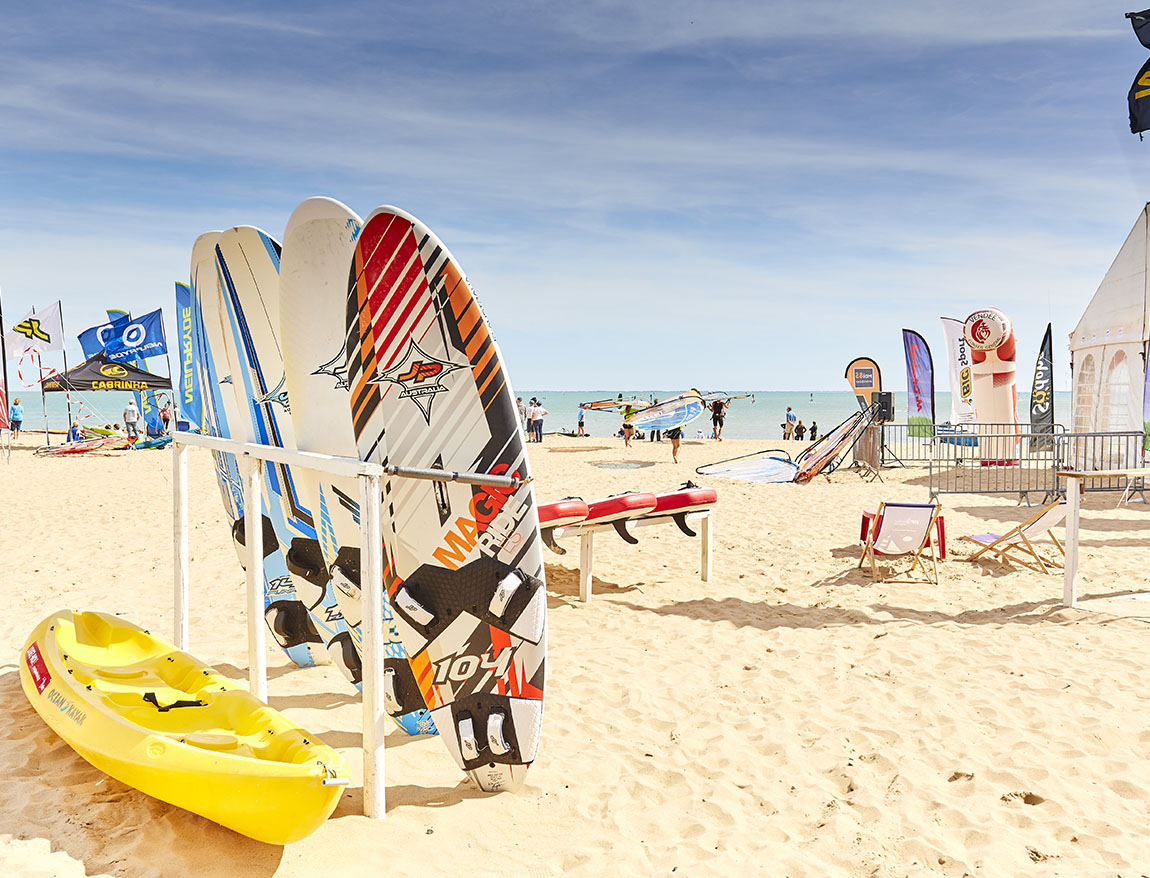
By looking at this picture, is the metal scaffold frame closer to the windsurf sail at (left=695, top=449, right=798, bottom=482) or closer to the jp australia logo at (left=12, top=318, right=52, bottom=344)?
the windsurf sail at (left=695, top=449, right=798, bottom=482)

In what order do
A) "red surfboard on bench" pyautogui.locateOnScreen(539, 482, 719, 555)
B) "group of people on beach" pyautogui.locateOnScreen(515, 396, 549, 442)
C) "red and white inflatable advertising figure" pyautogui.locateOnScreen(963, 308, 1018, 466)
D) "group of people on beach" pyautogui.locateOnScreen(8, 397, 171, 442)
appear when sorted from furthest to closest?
"group of people on beach" pyautogui.locateOnScreen(515, 396, 549, 442) < "group of people on beach" pyautogui.locateOnScreen(8, 397, 171, 442) < "red and white inflatable advertising figure" pyautogui.locateOnScreen(963, 308, 1018, 466) < "red surfboard on bench" pyautogui.locateOnScreen(539, 482, 719, 555)

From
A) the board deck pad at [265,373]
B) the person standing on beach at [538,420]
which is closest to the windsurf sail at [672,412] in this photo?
the person standing on beach at [538,420]

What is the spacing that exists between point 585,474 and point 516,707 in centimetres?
1352

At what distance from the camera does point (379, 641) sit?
3279 millimetres

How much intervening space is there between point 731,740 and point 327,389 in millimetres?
3104

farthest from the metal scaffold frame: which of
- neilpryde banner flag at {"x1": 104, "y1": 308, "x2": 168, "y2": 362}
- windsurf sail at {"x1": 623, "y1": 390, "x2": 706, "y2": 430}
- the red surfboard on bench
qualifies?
neilpryde banner flag at {"x1": 104, "y1": 308, "x2": 168, "y2": 362}

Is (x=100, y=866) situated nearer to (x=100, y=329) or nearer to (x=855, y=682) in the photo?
(x=855, y=682)

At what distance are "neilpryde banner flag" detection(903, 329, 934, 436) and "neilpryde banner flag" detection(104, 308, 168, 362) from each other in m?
21.6

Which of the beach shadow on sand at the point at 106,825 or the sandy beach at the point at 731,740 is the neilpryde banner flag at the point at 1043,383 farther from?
the beach shadow on sand at the point at 106,825

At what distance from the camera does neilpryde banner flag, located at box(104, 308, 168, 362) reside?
2089 centimetres

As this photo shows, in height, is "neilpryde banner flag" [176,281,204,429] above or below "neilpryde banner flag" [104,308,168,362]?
below

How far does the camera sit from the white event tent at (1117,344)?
13.5m

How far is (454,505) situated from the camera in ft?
12.0

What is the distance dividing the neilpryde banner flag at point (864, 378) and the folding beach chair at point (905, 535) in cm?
1307
